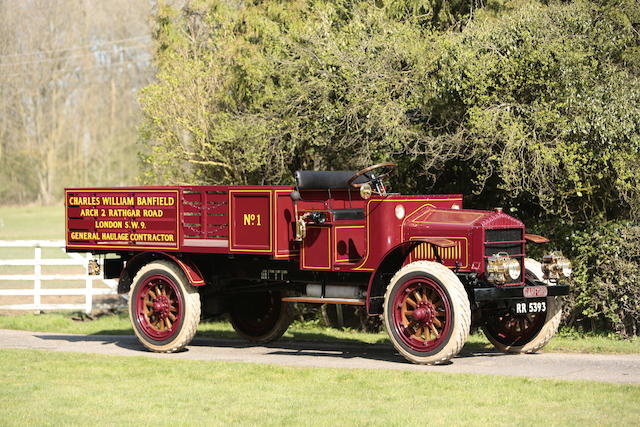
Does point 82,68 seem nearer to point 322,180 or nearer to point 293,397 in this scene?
point 322,180

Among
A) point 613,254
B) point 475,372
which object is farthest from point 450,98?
point 475,372

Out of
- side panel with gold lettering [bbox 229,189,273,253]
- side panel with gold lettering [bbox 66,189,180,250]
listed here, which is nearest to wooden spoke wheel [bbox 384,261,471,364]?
side panel with gold lettering [bbox 229,189,273,253]

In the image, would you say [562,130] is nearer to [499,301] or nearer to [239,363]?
[499,301]

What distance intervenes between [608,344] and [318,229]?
4.36 m

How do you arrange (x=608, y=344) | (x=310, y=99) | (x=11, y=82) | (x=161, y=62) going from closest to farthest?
(x=608, y=344), (x=310, y=99), (x=161, y=62), (x=11, y=82)

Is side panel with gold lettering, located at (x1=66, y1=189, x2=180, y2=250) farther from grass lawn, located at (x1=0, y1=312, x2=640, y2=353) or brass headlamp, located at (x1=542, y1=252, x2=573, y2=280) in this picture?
brass headlamp, located at (x1=542, y1=252, x2=573, y2=280)

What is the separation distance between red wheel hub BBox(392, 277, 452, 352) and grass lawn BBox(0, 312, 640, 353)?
85.5 inches

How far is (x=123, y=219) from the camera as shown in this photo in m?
14.8

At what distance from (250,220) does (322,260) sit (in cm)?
114

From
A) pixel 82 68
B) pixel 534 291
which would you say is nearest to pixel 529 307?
pixel 534 291

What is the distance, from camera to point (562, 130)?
14328 millimetres

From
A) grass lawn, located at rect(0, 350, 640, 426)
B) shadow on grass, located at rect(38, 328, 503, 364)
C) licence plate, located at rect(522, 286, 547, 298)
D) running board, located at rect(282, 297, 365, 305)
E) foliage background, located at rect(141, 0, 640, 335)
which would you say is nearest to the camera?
grass lawn, located at rect(0, 350, 640, 426)

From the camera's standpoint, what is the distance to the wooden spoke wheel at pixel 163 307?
14.2 metres

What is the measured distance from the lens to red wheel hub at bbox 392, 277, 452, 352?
1215cm
